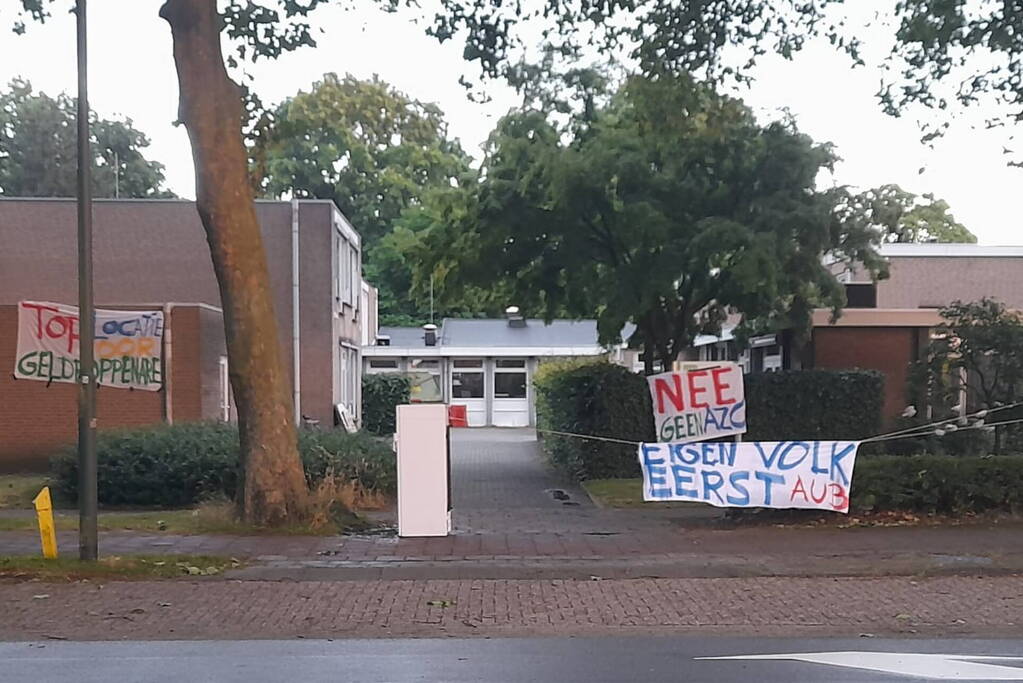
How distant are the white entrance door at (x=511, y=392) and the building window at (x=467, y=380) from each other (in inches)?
23.1

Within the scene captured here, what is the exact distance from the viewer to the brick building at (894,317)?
23680 millimetres

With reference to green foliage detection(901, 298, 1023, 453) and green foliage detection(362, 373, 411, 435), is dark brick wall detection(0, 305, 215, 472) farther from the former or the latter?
green foliage detection(362, 373, 411, 435)

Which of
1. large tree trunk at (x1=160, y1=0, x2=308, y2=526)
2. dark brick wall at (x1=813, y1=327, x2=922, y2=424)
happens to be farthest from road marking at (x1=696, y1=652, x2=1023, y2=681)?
dark brick wall at (x1=813, y1=327, x2=922, y2=424)

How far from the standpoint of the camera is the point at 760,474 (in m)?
14.9

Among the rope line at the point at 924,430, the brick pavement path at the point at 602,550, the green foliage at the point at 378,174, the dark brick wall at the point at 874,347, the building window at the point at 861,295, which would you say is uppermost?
the green foliage at the point at 378,174

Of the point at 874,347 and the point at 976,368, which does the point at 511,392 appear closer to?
the point at 874,347

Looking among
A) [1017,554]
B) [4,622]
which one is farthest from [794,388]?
[4,622]

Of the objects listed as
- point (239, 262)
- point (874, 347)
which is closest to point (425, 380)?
point (874, 347)

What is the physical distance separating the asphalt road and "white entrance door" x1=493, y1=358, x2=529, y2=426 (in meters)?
35.0

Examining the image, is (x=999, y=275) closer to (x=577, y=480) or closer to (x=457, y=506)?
(x=577, y=480)

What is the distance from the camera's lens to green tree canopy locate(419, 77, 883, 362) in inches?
747

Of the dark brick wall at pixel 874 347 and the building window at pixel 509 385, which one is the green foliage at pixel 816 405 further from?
the building window at pixel 509 385

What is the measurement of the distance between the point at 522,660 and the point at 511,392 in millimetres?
36048

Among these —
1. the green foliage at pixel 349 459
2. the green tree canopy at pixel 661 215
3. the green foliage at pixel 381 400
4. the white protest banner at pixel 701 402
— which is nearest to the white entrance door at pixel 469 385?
the green foliage at pixel 381 400
